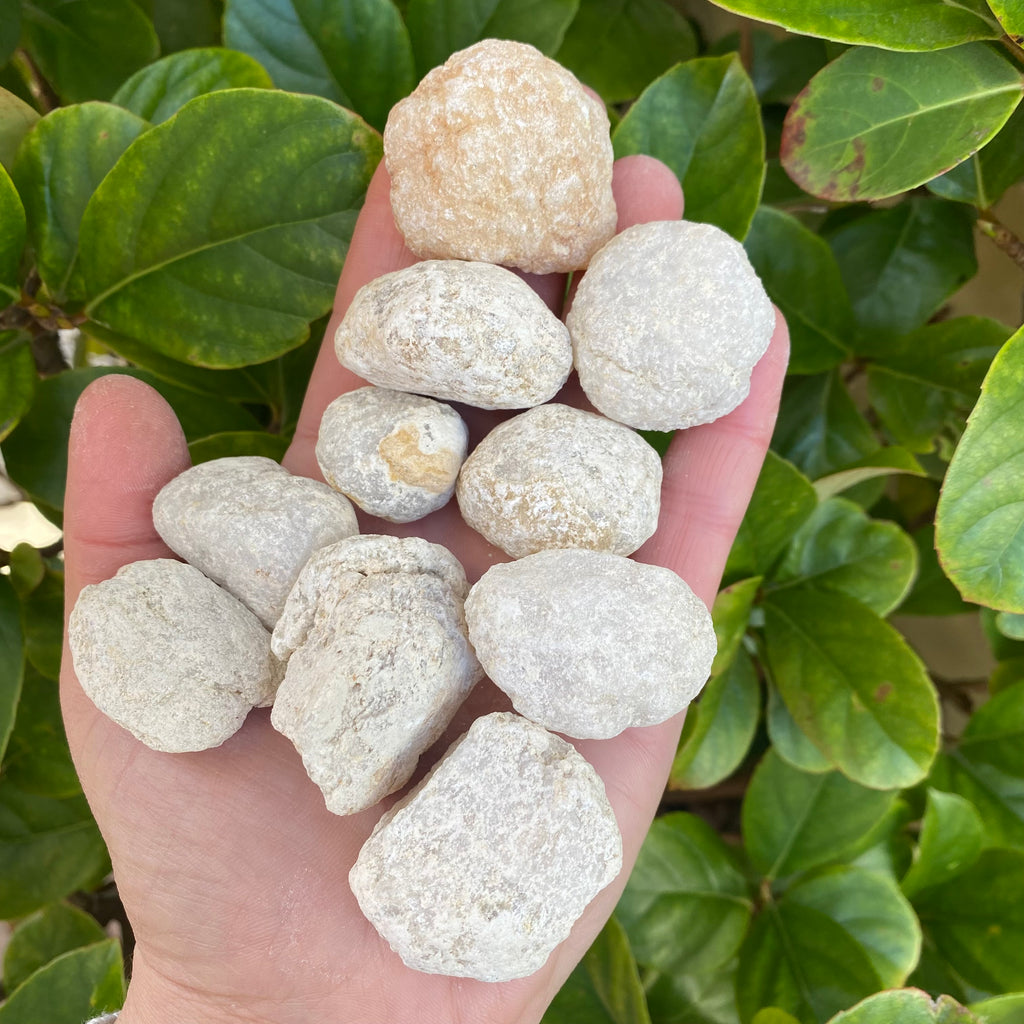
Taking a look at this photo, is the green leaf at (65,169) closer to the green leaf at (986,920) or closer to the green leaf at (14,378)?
the green leaf at (14,378)

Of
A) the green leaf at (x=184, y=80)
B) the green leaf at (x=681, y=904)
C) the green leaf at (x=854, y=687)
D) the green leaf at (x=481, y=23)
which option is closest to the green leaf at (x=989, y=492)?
the green leaf at (x=854, y=687)

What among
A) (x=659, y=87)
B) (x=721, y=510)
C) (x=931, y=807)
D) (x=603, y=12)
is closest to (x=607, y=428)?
(x=721, y=510)

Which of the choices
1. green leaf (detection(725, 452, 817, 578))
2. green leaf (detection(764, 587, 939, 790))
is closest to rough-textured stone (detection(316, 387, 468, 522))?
Answer: green leaf (detection(725, 452, 817, 578))

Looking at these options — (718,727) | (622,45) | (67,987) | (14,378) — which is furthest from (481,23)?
(67,987)

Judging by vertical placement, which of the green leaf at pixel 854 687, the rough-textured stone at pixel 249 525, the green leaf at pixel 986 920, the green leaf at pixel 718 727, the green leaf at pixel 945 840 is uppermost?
the rough-textured stone at pixel 249 525

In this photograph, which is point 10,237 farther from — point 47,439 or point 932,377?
point 932,377
